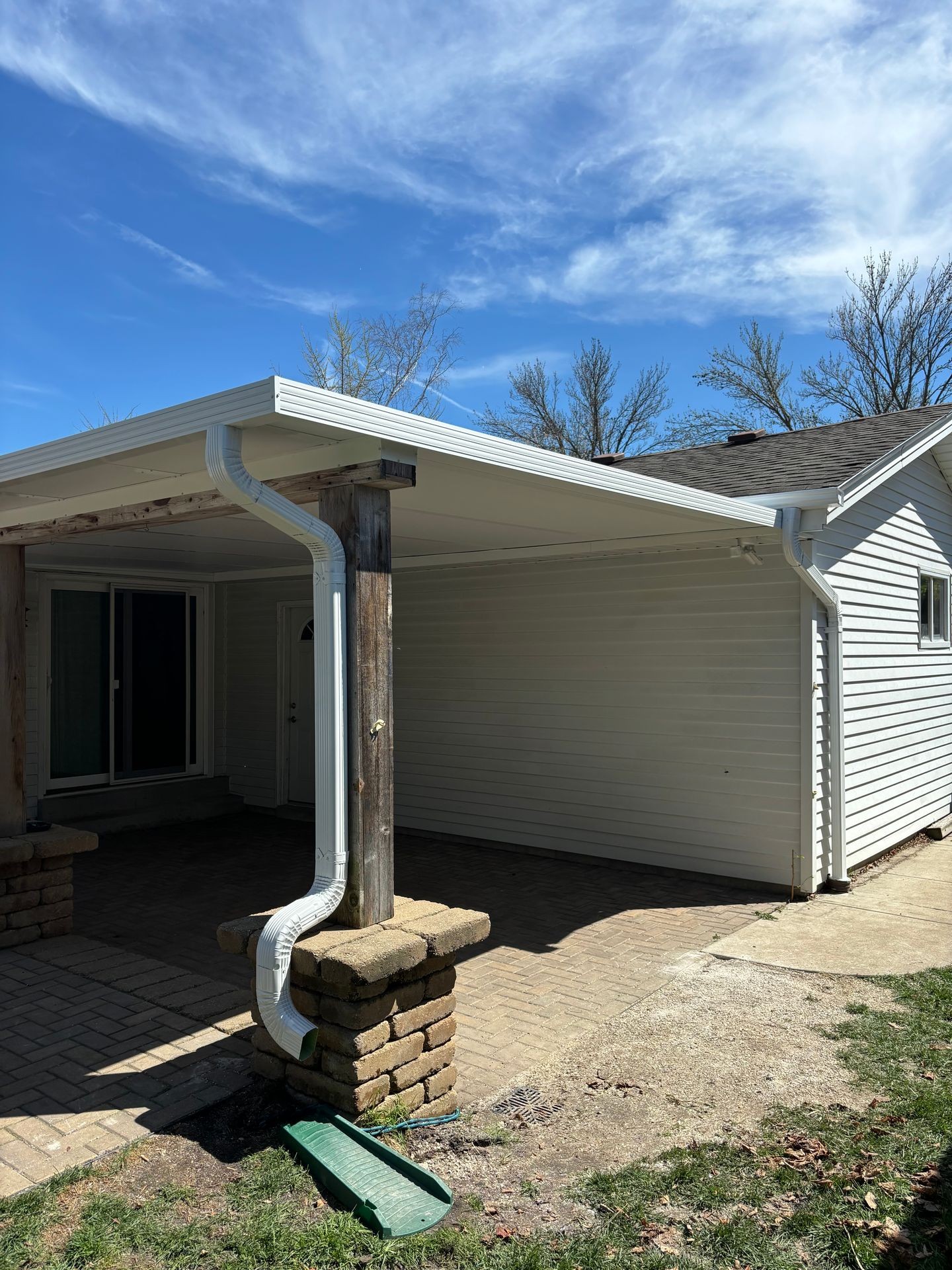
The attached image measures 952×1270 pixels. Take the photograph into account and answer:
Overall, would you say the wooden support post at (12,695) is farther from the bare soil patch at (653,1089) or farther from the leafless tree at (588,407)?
the leafless tree at (588,407)

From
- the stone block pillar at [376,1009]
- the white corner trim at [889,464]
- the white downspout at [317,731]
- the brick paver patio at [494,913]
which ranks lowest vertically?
the brick paver patio at [494,913]

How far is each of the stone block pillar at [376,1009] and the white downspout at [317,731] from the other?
0.10m

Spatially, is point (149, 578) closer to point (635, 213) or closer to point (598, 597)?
point (598, 597)

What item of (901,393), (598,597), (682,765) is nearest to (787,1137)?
(682,765)

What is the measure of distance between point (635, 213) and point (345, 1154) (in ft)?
79.3

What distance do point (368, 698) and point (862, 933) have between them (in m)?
3.96

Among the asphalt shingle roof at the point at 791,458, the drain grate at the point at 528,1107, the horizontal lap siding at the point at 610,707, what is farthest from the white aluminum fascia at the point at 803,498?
the drain grate at the point at 528,1107

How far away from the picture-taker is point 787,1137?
10.9ft

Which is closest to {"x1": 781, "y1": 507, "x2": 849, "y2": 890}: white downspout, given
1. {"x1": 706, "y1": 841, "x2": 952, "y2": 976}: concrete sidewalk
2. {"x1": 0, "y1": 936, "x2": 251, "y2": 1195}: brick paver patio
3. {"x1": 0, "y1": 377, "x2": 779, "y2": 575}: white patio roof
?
{"x1": 706, "y1": 841, "x2": 952, "y2": 976}: concrete sidewalk

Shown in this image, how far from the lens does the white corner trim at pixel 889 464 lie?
6.60 metres

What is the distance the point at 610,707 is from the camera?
7.82 metres

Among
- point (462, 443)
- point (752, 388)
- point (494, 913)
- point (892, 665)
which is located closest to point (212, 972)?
point (494, 913)

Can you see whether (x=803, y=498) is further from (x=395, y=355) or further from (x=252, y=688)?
(x=395, y=355)

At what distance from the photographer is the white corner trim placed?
260 inches
